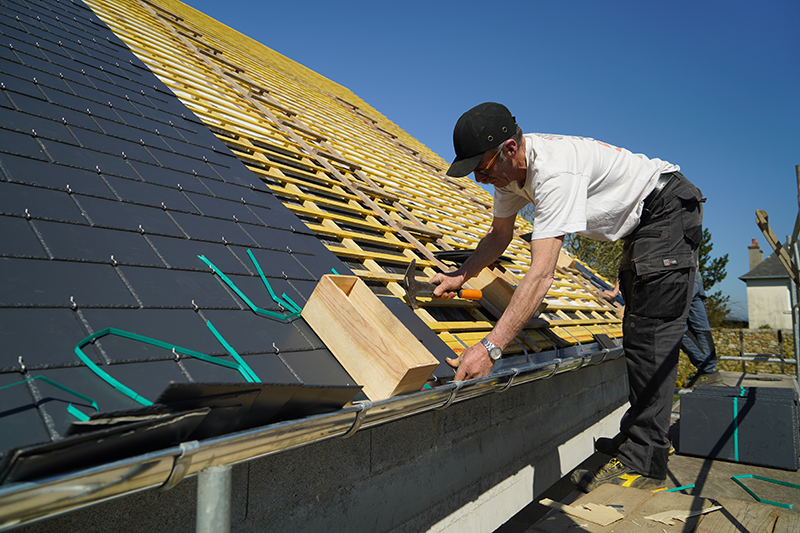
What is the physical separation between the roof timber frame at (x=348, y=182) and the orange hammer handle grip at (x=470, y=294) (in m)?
0.13

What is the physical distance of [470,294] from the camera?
2879mm

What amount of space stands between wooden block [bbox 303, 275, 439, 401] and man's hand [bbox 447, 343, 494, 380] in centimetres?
34

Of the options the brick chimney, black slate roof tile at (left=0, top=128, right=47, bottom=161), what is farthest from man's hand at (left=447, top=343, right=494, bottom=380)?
the brick chimney

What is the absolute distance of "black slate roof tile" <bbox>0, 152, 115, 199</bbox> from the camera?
67.4 inches

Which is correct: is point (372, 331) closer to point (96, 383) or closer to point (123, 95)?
point (96, 383)

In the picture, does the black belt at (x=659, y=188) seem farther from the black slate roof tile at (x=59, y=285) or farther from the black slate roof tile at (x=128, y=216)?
the black slate roof tile at (x=59, y=285)

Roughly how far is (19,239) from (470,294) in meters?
2.16

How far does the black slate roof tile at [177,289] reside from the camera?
156 cm

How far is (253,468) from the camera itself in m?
1.47

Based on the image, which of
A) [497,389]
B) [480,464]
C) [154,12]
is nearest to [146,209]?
[497,389]

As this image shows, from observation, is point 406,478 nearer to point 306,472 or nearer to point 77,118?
point 306,472

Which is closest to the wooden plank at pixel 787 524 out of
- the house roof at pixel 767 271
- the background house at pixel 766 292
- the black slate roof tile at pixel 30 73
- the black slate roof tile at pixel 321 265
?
the black slate roof tile at pixel 321 265

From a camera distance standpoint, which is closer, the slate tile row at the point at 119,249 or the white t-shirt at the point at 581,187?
the slate tile row at the point at 119,249

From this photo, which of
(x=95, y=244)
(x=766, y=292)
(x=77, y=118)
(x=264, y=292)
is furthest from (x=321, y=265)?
(x=766, y=292)
